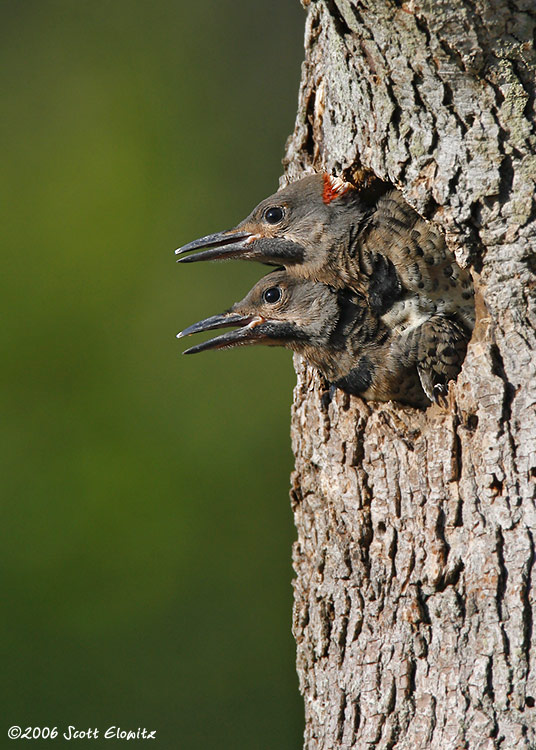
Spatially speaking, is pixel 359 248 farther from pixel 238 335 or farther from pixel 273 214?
pixel 238 335

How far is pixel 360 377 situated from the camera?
2188 mm

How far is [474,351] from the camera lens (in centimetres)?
193

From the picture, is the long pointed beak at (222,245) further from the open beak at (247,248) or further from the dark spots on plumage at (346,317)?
the dark spots on plumage at (346,317)

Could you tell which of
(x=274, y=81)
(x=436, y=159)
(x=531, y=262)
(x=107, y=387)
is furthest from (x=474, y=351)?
(x=274, y=81)

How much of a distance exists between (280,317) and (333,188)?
1.14ft

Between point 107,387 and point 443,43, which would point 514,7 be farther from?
point 107,387

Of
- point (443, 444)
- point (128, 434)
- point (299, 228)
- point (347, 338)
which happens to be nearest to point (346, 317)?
point (347, 338)

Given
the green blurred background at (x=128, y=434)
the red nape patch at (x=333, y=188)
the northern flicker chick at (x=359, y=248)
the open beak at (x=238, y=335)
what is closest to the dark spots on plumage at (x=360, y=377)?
the northern flicker chick at (x=359, y=248)

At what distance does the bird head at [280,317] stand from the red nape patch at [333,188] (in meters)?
0.22

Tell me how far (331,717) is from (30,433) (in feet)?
9.69

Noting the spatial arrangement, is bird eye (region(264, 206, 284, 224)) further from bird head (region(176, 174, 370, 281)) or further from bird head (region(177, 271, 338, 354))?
bird head (region(177, 271, 338, 354))

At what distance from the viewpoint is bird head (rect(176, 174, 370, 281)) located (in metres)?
2.25

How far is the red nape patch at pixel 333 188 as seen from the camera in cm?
224

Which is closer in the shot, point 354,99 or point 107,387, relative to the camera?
point 354,99
